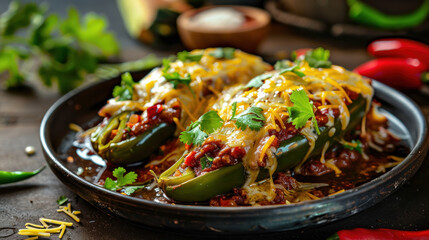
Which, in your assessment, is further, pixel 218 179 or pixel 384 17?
pixel 384 17

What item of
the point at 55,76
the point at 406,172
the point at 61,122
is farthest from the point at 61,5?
the point at 406,172

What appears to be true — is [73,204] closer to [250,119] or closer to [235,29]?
[250,119]

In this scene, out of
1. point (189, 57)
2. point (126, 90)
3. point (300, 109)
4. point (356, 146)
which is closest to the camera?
point (300, 109)

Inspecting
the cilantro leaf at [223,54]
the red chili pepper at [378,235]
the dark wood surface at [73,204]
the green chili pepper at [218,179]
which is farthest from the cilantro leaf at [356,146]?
the cilantro leaf at [223,54]

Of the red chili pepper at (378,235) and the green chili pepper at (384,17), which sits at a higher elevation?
the green chili pepper at (384,17)

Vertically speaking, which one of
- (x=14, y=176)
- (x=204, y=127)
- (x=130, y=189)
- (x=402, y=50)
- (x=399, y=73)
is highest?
(x=204, y=127)

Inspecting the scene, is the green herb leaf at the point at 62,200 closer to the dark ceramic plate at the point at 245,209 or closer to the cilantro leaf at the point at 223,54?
the dark ceramic plate at the point at 245,209

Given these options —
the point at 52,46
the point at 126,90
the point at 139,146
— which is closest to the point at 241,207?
the point at 139,146
